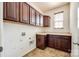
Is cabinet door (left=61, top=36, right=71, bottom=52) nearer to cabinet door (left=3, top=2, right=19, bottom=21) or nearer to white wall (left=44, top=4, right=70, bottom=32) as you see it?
white wall (left=44, top=4, right=70, bottom=32)

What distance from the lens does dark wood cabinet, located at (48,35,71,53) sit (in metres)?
3.78

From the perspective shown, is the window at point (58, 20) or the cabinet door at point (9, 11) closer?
the cabinet door at point (9, 11)

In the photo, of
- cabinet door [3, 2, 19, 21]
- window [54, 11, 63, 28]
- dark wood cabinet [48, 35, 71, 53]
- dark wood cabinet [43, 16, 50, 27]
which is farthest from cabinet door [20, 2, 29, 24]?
window [54, 11, 63, 28]

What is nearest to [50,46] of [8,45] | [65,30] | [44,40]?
[44,40]

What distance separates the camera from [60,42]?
4066 mm

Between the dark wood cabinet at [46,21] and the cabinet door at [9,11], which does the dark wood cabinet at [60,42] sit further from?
the cabinet door at [9,11]

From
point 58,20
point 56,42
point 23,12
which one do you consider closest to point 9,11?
point 23,12

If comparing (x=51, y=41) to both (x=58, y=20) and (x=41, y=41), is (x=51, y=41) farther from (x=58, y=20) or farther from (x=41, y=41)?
(x=58, y=20)

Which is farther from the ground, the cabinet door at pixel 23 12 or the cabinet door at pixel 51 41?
the cabinet door at pixel 23 12

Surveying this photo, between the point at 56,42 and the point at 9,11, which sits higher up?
the point at 9,11

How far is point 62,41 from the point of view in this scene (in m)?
3.98

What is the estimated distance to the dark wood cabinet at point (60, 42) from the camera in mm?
3776

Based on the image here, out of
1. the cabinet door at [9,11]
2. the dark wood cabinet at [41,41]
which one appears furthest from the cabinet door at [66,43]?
the cabinet door at [9,11]

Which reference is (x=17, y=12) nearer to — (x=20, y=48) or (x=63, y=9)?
(x=20, y=48)
